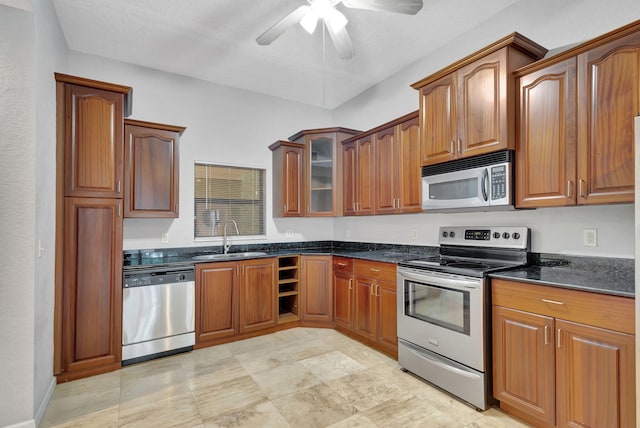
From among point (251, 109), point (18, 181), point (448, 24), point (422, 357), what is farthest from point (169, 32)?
point (422, 357)

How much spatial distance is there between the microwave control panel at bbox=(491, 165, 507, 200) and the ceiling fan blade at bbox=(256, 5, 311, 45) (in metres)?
1.78

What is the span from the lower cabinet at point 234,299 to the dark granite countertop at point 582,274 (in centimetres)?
239

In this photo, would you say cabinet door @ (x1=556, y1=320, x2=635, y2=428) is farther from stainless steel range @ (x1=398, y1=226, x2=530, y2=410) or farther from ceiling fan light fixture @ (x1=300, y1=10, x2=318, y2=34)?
ceiling fan light fixture @ (x1=300, y1=10, x2=318, y2=34)

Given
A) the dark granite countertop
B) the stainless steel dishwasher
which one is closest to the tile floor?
the stainless steel dishwasher

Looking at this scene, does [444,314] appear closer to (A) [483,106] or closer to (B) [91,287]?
(A) [483,106]

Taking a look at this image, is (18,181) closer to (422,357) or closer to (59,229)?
(59,229)

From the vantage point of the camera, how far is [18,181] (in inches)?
77.4

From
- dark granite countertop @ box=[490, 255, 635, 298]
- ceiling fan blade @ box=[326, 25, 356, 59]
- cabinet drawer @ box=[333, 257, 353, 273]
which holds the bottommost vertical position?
cabinet drawer @ box=[333, 257, 353, 273]

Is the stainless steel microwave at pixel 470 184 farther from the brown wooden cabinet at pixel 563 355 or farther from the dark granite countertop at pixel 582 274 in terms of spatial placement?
the brown wooden cabinet at pixel 563 355

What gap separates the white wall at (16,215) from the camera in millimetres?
1928

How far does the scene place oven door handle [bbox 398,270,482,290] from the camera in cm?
221

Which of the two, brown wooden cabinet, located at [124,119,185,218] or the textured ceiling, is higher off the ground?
the textured ceiling

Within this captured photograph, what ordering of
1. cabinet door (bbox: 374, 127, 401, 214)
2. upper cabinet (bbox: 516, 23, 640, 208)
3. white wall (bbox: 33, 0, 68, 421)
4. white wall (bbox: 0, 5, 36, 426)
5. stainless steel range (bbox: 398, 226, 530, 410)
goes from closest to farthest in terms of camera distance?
upper cabinet (bbox: 516, 23, 640, 208) < white wall (bbox: 0, 5, 36, 426) < white wall (bbox: 33, 0, 68, 421) < stainless steel range (bbox: 398, 226, 530, 410) < cabinet door (bbox: 374, 127, 401, 214)

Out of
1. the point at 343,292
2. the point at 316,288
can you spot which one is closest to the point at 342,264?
the point at 343,292
